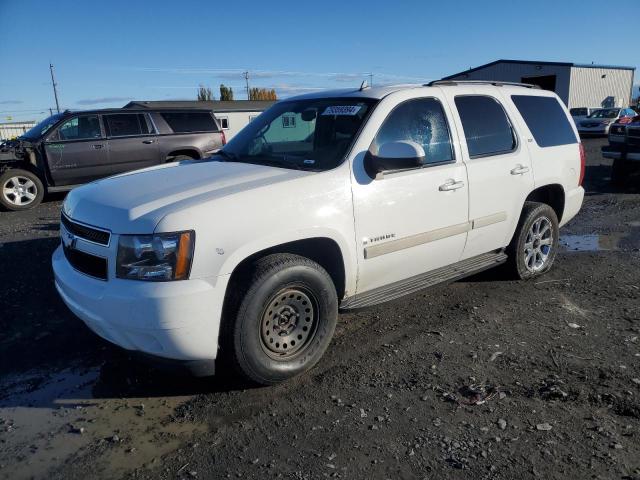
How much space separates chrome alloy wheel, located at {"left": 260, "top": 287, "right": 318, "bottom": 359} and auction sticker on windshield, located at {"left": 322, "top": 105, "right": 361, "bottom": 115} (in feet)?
4.83

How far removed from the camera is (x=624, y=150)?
10820mm

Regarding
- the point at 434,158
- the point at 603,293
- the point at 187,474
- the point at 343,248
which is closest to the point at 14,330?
the point at 187,474

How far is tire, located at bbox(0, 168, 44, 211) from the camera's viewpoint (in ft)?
31.7

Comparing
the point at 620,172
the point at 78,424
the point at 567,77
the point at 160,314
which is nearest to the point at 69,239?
the point at 160,314

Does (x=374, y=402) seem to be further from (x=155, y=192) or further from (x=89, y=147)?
(x=89, y=147)

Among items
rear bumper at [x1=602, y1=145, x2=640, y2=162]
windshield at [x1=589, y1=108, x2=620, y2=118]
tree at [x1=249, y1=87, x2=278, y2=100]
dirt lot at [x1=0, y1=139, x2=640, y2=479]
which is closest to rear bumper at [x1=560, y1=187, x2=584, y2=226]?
dirt lot at [x1=0, y1=139, x2=640, y2=479]

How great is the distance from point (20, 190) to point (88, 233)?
8.22 meters

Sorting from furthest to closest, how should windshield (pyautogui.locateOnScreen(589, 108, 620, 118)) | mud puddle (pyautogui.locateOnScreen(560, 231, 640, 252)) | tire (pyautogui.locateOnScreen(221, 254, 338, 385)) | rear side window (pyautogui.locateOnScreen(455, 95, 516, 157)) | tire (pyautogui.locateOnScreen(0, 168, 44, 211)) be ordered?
windshield (pyautogui.locateOnScreen(589, 108, 620, 118)) < tire (pyautogui.locateOnScreen(0, 168, 44, 211)) < mud puddle (pyautogui.locateOnScreen(560, 231, 640, 252)) < rear side window (pyautogui.locateOnScreen(455, 95, 516, 157)) < tire (pyautogui.locateOnScreen(221, 254, 338, 385))

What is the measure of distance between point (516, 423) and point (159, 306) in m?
2.12

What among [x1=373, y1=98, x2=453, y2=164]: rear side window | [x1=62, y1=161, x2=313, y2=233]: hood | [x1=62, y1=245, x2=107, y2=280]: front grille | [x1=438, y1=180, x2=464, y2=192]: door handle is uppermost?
[x1=373, y1=98, x2=453, y2=164]: rear side window

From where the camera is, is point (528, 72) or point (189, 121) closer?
point (189, 121)

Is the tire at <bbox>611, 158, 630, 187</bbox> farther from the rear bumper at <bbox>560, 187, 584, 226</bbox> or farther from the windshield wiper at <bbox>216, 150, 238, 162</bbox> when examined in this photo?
the windshield wiper at <bbox>216, 150, 238, 162</bbox>

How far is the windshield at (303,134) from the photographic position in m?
3.66

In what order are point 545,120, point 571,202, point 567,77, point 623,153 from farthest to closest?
point 567,77 < point 623,153 < point 571,202 < point 545,120
